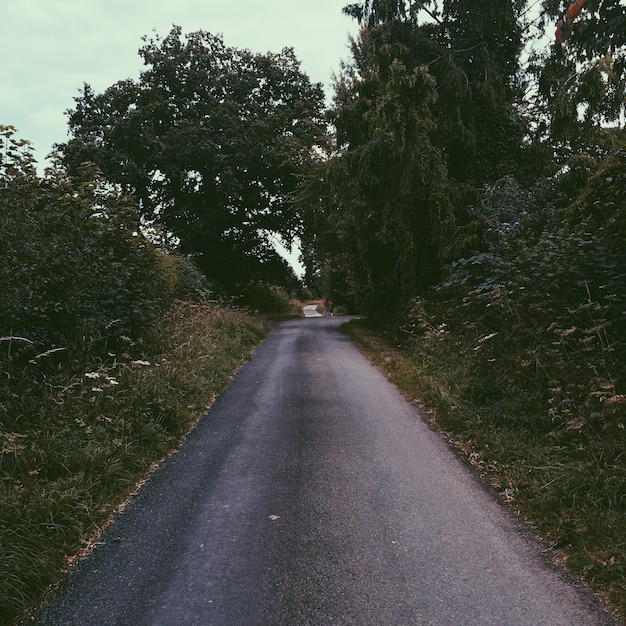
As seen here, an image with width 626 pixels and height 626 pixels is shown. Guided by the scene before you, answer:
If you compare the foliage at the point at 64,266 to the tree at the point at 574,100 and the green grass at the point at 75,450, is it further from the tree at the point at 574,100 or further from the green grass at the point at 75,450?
the tree at the point at 574,100

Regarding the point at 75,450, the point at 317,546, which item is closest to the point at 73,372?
the point at 75,450

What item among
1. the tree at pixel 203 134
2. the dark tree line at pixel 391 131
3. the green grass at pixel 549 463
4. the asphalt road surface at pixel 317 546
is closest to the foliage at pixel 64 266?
the asphalt road surface at pixel 317 546

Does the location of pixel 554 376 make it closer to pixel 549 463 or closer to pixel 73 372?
pixel 549 463

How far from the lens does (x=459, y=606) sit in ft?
9.57

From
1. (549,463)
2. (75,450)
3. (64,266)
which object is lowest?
(549,463)

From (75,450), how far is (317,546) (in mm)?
2543

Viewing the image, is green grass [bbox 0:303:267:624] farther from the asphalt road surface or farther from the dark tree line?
the dark tree line

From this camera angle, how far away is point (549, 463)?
4578 millimetres

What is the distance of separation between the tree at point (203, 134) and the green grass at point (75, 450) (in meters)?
15.9

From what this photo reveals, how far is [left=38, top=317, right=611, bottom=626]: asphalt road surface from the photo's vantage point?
2.91 meters

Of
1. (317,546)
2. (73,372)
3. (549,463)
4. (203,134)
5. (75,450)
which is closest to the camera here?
(317,546)

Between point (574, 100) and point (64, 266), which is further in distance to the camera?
point (574, 100)

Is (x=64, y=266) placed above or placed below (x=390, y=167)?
below

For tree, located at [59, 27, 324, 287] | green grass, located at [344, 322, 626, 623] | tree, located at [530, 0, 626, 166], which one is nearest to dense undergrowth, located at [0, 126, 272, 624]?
green grass, located at [344, 322, 626, 623]
